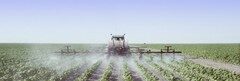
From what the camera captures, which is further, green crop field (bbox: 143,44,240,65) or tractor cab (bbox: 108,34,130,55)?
green crop field (bbox: 143,44,240,65)

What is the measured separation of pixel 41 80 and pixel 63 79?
3.54 feet

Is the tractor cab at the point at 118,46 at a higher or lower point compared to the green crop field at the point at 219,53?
higher

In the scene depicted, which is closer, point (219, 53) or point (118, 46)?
point (118, 46)

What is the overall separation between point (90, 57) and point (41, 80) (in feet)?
66.4

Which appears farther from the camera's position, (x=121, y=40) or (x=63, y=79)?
(x=121, y=40)

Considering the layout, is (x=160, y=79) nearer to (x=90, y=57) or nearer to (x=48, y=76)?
(x=48, y=76)

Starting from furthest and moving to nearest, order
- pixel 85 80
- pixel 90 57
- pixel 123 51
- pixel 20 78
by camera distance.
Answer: pixel 90 57, pixel 123 51, pixel 20 78, pixel 85 80

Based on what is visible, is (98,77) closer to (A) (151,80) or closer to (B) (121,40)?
(A) (151,80)

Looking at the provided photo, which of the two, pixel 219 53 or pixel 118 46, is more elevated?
pixel 118 46

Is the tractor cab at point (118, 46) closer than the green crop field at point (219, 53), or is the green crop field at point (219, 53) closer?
the tractor cab at point (118, 46)

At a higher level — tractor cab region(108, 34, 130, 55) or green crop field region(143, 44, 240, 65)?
tractor cab region(108, 34, 130, 55)

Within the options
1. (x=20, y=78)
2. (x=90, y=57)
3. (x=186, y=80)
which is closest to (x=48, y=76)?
(x=20, y=78)

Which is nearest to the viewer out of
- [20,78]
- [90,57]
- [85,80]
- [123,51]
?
[85,80]

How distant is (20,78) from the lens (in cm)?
2148
